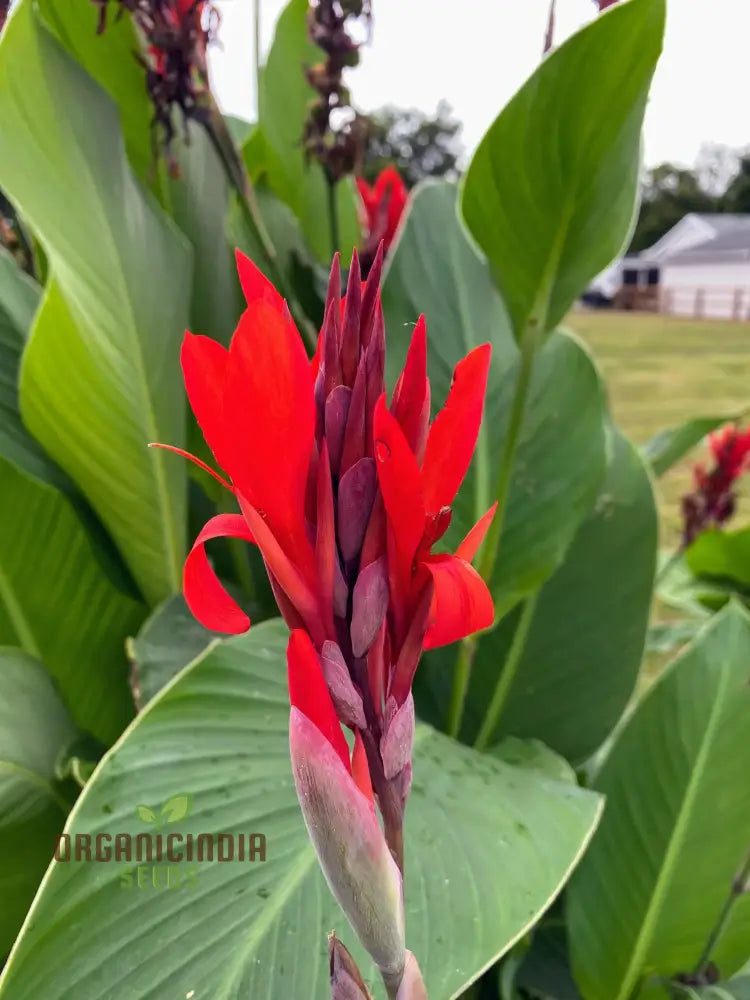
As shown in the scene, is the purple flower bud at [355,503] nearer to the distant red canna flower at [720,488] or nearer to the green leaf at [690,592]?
the distant red canna flower at [720,488]

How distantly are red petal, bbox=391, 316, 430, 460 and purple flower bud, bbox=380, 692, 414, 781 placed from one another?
0.24 ft

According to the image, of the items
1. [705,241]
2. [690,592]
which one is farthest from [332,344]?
[705,241]

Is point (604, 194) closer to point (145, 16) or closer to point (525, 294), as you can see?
point (525, 294)

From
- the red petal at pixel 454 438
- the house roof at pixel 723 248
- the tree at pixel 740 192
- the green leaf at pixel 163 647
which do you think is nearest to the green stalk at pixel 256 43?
the green leaf at pixel 163 647

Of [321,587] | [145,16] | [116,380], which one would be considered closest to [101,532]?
[116,380]

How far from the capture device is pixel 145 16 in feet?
1.81

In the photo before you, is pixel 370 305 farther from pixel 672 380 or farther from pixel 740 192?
pixel 740 192

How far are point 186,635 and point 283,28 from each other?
647 mm

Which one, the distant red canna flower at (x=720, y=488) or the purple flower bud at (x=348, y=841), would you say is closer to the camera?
the purple flower bud at (x=348, y=841)

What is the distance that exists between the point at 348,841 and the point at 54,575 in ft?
1.48

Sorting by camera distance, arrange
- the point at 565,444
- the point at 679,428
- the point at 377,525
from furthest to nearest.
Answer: the point at 679,428
the point at 565,444
the point at 377,525

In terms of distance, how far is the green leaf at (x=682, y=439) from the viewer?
779 millimetres

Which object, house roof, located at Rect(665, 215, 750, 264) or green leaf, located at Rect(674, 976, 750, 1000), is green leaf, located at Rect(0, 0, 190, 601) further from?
house roof, located at Rect(665, 215, 750, 264)

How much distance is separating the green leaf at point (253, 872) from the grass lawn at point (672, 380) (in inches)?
19.5
